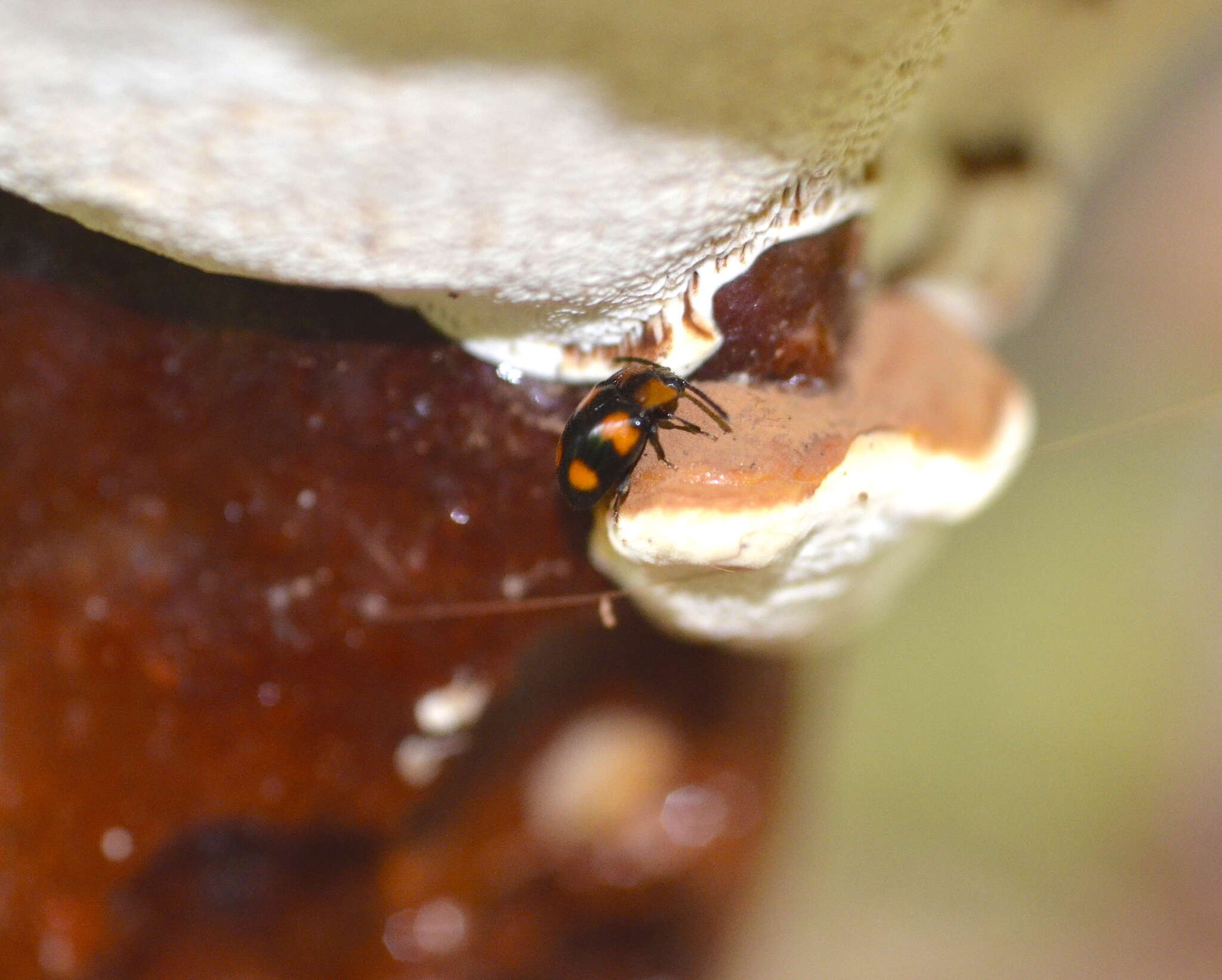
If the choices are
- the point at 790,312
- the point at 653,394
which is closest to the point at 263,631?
the point at 653,394

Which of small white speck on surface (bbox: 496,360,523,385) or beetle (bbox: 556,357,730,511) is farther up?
small white speck on surface (bbox: 496,360,523,385)

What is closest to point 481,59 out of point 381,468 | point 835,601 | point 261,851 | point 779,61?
point 779,61

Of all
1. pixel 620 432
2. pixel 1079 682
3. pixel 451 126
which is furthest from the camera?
pixel 1079 682

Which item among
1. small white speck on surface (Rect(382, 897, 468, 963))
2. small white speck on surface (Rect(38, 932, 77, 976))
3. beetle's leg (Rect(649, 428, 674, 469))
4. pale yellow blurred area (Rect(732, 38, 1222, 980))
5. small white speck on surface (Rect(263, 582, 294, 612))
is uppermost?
pale yellow blurred area (Rect(732, 38, 1222, 980))

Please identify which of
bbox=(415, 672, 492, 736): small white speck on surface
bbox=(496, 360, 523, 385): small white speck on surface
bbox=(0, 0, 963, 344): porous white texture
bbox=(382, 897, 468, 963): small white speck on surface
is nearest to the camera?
bbox=(0, 0, 963, 344): porous white texture

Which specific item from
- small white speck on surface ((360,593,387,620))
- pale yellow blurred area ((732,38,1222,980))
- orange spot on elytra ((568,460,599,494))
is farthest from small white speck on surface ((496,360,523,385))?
pale yellow blurred area ((732,38,1222,980))

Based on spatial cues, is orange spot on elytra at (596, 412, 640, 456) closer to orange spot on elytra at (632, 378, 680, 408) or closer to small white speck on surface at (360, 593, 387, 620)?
orange spot on elytra at (632, 378, 680, 408)

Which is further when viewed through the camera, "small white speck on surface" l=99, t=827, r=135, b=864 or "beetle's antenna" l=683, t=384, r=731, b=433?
"small white speck on surface" l=99, t=827, r=135, b=864

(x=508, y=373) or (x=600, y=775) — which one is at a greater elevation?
Result: (x=508, y=373)

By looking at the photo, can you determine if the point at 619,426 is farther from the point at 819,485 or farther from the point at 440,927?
the point at 440,927
